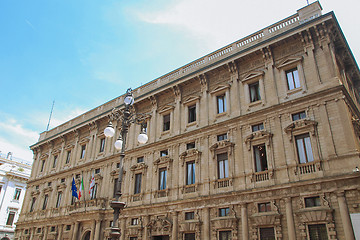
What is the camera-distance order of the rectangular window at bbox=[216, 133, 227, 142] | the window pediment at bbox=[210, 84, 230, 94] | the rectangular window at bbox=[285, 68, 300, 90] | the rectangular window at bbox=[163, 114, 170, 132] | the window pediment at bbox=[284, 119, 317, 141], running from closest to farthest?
the window pediment at bbox=[284, 119, 317, 141] < the rectangular window at bbox=[285, 68, 300, 90] < the rectangular window at bbox=[216, 133, 227, 142] < the window pediment at bbox=[210, 84, 230, 94] < the rectangular window at bbox=[163, 114, 170, 132]

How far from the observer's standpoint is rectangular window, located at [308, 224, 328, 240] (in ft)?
47.2

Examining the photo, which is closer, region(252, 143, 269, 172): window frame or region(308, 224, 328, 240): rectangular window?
region(308, 224, 328, 240): rectangular window

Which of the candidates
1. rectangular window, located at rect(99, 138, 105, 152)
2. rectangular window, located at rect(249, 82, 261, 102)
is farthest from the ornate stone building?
rectangular window, located at rect(99, 138, 105, 152)

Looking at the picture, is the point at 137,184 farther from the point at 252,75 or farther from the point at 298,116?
the point at 298,116

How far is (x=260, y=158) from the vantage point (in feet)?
59.5

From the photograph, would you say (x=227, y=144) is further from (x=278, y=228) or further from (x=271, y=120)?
(x=278, y=228)

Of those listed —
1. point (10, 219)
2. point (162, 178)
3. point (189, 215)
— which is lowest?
point (189, 215)

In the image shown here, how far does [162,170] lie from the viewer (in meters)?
23.0

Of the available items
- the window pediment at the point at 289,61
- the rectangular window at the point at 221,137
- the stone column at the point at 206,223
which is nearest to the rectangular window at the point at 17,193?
the stone column at the point at 206,223

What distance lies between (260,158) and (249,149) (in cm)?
86

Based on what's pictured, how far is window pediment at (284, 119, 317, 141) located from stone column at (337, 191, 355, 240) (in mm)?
3567

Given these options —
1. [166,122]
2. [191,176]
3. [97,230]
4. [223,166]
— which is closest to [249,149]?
[223,166]

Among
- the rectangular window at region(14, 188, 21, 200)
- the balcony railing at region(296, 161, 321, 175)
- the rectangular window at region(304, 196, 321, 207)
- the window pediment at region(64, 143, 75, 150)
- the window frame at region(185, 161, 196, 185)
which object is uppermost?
the window pediment at region(64, 143, 75, 150)

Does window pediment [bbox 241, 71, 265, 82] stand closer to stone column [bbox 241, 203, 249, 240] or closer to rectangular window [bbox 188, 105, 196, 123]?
rectangular window [bbox 188, 105, 196, 123]
